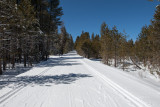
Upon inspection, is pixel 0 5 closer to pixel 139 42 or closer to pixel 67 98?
pixel 67 98

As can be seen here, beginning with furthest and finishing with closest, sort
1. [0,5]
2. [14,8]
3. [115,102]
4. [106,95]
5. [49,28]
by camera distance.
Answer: [49,28]
[14,8]
[0,5]
[106,95]
[115,102]

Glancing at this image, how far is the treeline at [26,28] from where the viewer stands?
836 cm

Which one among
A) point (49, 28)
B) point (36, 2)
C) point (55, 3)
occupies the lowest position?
point (49, 28)

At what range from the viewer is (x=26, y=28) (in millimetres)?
11289

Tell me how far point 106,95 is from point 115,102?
519 millimetres

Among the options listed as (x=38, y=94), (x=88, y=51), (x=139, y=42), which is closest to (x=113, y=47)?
(x=139, y=42)

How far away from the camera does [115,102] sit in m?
3.00

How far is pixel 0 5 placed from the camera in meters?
7.24

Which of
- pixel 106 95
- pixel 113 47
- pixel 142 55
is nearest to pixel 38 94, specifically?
pixel 106 95

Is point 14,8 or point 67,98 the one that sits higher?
point 14,8

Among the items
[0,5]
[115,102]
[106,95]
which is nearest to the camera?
[115,102]

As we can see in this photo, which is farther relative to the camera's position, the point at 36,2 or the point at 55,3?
the point at 55,3

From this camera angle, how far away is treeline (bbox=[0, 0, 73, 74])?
8.36 m

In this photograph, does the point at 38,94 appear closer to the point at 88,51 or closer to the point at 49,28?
the point at 49,28
